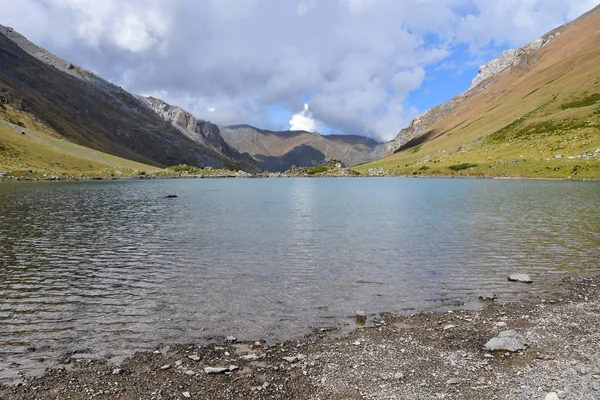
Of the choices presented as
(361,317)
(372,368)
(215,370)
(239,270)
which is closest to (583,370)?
(372,368)

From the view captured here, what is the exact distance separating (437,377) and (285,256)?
68.6ft

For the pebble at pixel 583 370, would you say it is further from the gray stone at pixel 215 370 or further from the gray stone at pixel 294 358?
the gray stone at pixel 215 370

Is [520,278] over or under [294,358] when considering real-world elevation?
over

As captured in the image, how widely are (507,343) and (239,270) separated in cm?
1884

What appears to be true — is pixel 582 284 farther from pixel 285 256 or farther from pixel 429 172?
pixel 429 172

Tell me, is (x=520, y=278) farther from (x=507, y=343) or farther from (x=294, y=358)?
(x=294, y=358)

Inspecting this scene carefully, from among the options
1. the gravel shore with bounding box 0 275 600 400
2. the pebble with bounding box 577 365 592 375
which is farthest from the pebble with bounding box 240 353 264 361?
the pebble with bounding box 577 365 592 375

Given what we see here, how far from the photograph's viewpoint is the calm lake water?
62.3 ft

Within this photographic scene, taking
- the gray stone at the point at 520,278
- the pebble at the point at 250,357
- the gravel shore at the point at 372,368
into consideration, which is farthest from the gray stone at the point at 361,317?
the gray stone at the point at 520,278

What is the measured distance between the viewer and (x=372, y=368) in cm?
1480

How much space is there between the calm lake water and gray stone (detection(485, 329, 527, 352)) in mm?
5013

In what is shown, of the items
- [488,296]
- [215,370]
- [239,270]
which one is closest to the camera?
[215,370]

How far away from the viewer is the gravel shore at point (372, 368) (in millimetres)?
13078

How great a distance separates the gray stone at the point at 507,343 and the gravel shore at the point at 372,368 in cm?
24
